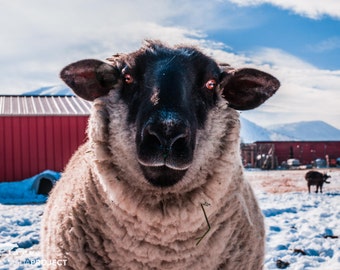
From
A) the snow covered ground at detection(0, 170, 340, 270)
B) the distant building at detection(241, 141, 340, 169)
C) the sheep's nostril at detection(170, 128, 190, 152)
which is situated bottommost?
the distant building at detection(241, 141, 340, 169)

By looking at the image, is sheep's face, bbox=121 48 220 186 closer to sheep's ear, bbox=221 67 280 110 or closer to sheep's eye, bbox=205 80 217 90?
sheep's eye, bbox=205 80 217 90

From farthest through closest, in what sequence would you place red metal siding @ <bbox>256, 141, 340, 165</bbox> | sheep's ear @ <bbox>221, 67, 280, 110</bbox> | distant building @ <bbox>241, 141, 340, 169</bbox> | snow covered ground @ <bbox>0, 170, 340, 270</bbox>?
red metal siding @ <bbox>256, 141, 340, 165</bbox> → distant building @ <bbox>241, 141, 340, 169</bbox> → snow covered ground @ <bbox>0, 170, 340, 270</bbox> → sheep's ear @ <bbox>221, 67, 280, 110</bbox>

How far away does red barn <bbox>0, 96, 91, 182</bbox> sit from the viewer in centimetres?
1401

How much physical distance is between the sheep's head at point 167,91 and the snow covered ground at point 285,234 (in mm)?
1371

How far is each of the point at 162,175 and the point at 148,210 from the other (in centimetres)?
28

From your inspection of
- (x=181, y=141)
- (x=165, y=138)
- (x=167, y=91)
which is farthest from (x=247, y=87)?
(x=165, y=138)

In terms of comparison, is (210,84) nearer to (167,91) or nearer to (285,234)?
(167,91)

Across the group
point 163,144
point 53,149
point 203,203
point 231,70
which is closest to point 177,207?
point 203,203

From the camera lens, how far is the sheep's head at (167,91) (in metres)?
2.21

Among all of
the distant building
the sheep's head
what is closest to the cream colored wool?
the sheep's head

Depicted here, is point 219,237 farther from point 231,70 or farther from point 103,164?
point 231,70

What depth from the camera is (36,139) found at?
1421 centimetres

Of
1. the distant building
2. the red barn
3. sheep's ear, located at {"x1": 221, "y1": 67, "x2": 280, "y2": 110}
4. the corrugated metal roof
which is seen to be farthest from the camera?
the distant building

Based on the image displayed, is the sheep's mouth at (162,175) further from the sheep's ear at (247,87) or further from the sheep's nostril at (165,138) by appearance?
the sheep's ear at (247,87)
